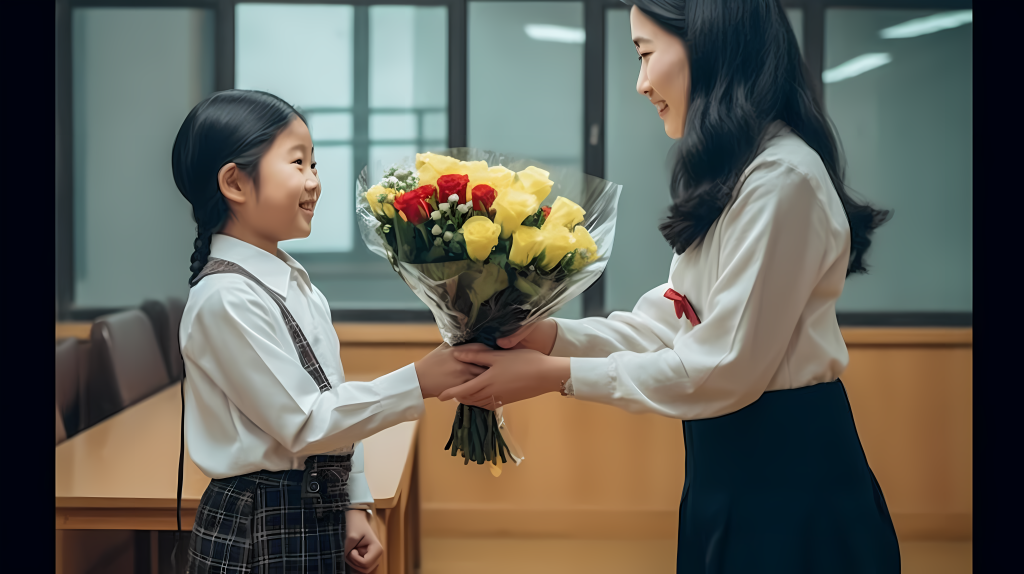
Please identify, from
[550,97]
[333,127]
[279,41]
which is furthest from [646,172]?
[279,41]

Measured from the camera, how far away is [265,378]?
1.19 m

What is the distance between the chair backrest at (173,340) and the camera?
3.17m

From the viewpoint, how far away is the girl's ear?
4.28 feet

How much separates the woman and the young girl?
45cm

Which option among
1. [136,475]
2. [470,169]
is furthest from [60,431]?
[470,169]

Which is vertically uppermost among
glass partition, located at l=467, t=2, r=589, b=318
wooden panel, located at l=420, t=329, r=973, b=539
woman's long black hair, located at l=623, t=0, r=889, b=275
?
glass partition, located at l=467, t=2, r=589, b=318

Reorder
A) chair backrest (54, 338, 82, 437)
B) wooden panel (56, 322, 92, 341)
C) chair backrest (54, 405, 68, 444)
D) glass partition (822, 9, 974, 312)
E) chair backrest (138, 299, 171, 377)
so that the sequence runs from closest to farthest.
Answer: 1. chair backrest (54, 405, 68, 444)
2. chair backrest (54, 338, 82, 437)
3. wooden panel (56, 322, 92, 341)
4. chair backrest (138, 299, 171, 377)
5. glass partition (822, 9, 974, 312)

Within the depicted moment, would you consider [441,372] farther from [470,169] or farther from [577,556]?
[577,556]

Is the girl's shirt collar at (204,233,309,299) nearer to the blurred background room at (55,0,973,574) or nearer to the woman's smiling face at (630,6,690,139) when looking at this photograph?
the woman's smiling face at (630,6,690,139)

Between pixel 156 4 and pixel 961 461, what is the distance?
426cm

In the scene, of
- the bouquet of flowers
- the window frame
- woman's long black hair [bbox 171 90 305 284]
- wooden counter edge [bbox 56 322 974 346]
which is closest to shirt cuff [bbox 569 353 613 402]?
the bouquet of flowers

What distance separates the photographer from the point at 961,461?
3283mm

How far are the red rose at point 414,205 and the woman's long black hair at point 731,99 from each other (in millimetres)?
450
